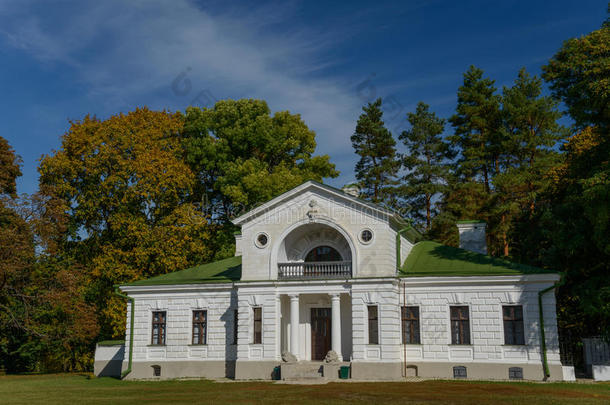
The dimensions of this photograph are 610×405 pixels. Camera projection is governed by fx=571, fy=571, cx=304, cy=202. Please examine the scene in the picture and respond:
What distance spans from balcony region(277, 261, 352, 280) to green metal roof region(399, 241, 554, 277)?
257cm

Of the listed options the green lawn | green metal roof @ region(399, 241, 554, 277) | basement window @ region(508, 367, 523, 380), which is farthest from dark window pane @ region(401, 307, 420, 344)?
basement window @ region(508, 367, 523, 380)

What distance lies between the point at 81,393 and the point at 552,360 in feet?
60.5

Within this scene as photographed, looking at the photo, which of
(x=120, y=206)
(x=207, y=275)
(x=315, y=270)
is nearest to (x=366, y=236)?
(x=315, y=270)

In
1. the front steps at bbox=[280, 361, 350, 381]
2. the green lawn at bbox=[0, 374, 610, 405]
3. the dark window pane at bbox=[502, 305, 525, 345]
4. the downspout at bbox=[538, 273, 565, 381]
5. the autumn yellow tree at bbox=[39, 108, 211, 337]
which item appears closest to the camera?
the green lawn at bbox=[0, 374, 610, 405]

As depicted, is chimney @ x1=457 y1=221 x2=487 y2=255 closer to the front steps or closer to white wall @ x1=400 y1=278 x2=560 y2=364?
white wall @ x1=400 y1=278 x2=560 y2=364

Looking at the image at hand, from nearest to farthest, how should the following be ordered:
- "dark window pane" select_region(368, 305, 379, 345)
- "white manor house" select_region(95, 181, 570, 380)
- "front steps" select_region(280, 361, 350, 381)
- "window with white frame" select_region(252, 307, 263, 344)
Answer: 1. "white manor house" select_region(95, 181, 570, 380)
2. "front steps" select_region(280, 361, 350, 381)
3. "dark window pane" select_region(368, 305, 379, 345)
4. "window with white frame" select_region(252, 307, 263, 344)

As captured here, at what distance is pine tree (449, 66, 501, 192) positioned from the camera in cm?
4284

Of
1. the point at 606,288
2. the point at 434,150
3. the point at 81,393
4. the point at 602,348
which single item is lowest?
the point at 81,393

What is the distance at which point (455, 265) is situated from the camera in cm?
2586

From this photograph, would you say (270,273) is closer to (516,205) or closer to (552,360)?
(552,360)

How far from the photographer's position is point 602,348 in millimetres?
23562

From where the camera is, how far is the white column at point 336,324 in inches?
979

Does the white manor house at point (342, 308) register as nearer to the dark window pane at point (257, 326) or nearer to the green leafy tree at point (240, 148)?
the dark window pane at point (257, 326)

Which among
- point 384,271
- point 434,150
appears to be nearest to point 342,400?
point 384,271
